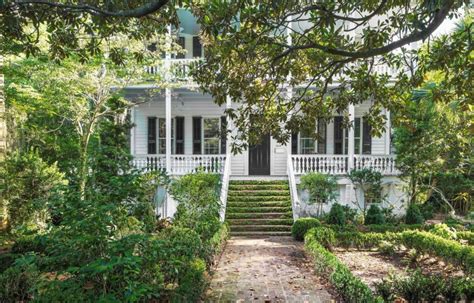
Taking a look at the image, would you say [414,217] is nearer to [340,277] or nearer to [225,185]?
[225,185]

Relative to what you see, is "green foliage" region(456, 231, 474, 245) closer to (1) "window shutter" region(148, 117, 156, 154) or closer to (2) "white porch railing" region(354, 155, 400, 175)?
(2) "white porch railing" region(354, 155, 400, 175)

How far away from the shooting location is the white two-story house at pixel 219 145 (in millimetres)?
17688

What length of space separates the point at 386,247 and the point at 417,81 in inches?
210

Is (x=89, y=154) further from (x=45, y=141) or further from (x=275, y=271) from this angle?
(x=275, y=271)

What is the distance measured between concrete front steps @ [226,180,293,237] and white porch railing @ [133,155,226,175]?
116 cm

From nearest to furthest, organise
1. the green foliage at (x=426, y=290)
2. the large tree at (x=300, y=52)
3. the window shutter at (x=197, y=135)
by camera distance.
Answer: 1. the green foliage at (x=426, y=290)
2. the large tree at (x=300, y=52)
3. the window shutter at (x=197, y=135)

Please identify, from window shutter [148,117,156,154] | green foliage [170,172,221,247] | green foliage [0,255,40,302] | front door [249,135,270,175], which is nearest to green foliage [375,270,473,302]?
green foliage [0,255,40,302]

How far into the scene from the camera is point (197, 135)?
20.1 metres

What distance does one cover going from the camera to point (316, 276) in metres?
8.44

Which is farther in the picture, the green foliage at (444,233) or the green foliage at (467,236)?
the green foliage at (467,236)

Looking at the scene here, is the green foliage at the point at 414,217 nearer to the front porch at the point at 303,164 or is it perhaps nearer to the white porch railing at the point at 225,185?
the front porch at the point at 303,164

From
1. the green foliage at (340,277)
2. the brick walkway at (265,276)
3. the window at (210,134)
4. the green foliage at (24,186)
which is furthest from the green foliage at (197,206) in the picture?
the window at (210,134)

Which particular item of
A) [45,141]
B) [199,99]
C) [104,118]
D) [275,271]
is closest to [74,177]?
[45,141]

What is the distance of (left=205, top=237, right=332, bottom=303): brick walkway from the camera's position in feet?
23.0
